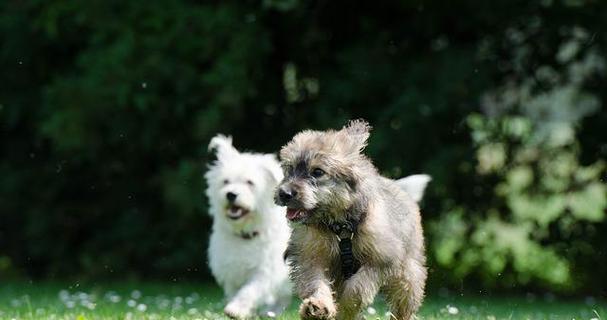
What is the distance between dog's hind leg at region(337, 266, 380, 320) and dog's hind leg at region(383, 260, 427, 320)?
16.5 inches

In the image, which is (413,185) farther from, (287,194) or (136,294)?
(136,294)

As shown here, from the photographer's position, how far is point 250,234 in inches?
329

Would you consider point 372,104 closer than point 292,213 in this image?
No

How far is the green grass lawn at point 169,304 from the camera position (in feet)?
24.4

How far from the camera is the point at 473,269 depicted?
40.0 ft

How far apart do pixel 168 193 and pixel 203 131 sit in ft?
2.71

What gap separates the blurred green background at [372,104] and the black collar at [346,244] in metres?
5.44

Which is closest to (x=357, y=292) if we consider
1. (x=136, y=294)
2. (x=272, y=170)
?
(x=272, y=170)

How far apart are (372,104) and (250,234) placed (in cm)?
363

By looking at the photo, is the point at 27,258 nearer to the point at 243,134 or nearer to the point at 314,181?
the point at 243,134

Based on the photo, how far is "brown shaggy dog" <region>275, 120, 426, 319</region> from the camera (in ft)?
17.5

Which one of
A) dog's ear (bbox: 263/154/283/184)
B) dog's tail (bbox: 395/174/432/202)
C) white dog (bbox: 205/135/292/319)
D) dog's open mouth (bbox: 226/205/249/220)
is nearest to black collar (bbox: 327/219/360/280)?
dog's tail (bbox: 395/174/432/202)

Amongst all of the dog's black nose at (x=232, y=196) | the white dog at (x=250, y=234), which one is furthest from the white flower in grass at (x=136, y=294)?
the dog's black nose at (x=232, y=196)

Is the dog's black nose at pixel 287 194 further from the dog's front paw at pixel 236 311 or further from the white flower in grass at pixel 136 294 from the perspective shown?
the white flower in grass at pixel 136 294
